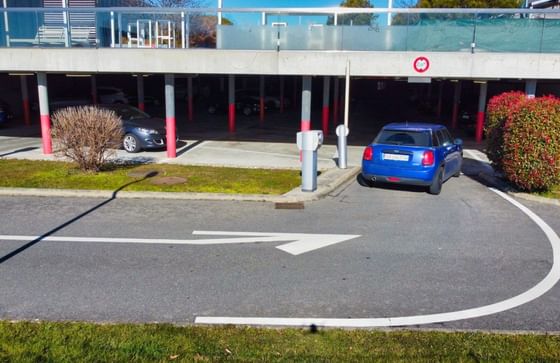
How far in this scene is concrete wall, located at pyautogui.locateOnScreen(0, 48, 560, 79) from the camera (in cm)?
1505

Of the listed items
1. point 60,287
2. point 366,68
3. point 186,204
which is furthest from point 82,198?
point 366,68

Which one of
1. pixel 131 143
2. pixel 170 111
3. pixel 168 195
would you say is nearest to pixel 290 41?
pixel 170 111

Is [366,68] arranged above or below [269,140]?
above

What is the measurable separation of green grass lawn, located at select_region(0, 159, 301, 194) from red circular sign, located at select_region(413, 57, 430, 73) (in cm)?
487

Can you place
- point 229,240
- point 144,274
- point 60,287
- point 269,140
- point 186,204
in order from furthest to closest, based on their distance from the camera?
1. point 269,140
2. point 186,204
3. point 229,240
4. point 144,274
5. point 60,287

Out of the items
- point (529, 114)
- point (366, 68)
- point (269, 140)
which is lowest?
point (269, 140)

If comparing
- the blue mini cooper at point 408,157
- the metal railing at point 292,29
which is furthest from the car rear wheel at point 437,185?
the metal railing at point 292,29

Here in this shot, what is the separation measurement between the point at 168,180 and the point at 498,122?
836 cm

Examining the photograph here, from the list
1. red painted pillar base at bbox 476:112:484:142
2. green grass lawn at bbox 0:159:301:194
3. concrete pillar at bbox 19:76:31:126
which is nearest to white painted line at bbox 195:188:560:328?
green grass lawn at bbox 0:159:301:194

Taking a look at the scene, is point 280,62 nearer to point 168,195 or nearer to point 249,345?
point 168,195

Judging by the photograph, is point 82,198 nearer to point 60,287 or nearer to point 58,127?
point 58,127

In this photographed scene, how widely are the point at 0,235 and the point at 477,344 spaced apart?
725 centimetres

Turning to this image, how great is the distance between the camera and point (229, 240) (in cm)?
791

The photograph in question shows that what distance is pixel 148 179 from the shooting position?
12562 millimetres
